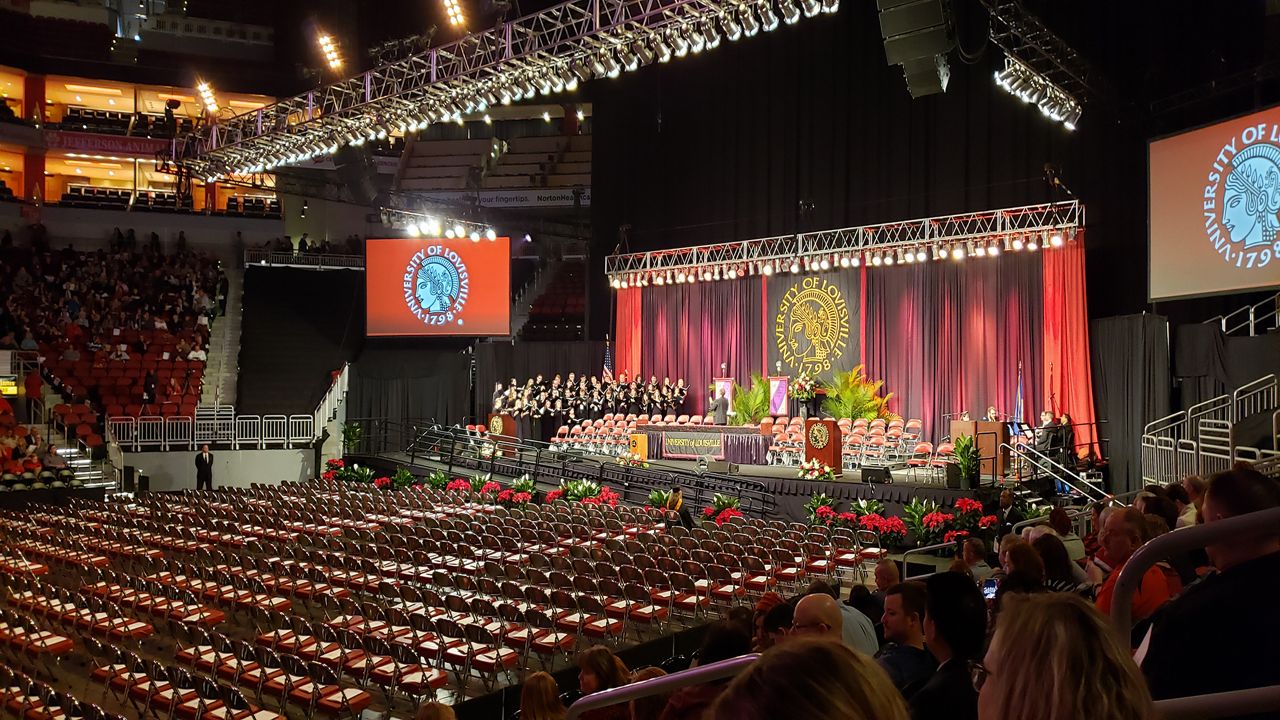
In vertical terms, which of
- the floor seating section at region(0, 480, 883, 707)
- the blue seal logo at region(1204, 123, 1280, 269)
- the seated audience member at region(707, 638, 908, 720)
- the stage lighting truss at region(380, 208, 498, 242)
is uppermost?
the stage lighting truss at region(380, 208, 498, 242)

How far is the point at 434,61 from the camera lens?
1518cm

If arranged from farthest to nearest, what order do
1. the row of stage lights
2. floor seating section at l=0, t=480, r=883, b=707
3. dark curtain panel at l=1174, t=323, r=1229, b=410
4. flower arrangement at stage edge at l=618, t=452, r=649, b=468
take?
flower arrangement at stage edge at l=618, t=452, r=649, b=468 < the row of stage lights < dark curtain panel at l=1174, t=323, r=1229, b=410 < floor seating section at l=0, t=480, r=883, b=707

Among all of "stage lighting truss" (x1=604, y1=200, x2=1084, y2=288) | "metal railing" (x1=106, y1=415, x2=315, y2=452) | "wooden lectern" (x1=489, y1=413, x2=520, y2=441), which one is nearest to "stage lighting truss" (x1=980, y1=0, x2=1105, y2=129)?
"stage lighting truss" (x1=604, y1=200, x2=1084, y2=288)

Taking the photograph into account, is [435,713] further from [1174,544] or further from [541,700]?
[1174,544]

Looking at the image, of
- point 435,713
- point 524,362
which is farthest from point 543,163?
point 435,713

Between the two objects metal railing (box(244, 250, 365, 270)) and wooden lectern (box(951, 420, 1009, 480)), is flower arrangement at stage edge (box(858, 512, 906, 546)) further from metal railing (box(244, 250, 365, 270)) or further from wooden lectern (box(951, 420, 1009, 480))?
metal railing (box(244, 250, 365, 270))

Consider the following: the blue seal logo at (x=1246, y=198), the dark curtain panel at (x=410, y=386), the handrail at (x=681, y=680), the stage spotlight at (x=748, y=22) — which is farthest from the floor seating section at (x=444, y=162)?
the handrail at (x=681, y=680)

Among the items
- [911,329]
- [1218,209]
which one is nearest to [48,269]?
[911,329]

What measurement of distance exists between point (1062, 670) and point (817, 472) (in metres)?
16.5

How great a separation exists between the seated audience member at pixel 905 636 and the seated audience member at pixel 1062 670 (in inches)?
74.9

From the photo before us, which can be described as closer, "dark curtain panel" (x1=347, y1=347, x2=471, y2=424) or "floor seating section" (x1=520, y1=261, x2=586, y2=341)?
"dark curtain panel" (x1=347, y1=347, x2=471, y2=424)

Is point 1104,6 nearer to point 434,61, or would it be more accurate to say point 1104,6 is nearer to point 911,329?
point 911,329

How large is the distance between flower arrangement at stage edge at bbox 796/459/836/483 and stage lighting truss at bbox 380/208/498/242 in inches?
461

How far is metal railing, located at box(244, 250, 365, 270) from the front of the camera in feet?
95.6
